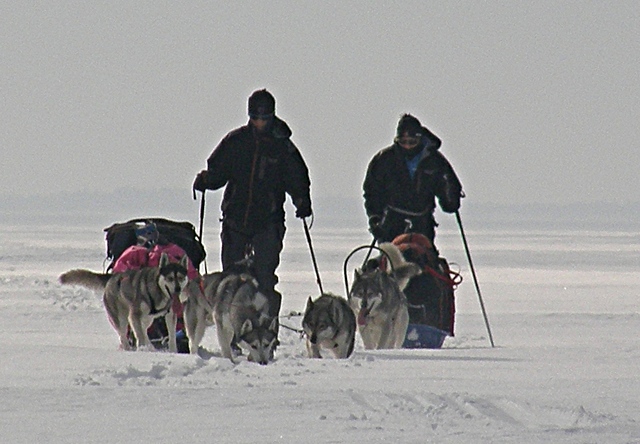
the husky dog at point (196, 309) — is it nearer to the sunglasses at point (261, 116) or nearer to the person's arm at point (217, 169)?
the person's arm at point (217, 169)

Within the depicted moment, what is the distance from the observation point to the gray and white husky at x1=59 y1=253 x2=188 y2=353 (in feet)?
30.2

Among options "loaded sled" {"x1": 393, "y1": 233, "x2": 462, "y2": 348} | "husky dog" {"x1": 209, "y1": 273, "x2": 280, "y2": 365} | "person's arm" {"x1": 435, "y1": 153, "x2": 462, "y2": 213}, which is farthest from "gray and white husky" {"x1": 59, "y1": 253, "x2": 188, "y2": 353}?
"person's arm" {"x1": 435, "y1": 153, "x2": 462, "y2": 213}

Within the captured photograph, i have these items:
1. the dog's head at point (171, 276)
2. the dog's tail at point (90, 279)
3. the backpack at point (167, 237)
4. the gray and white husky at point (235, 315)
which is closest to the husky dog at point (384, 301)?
the gray and white husky at point (235, 315)

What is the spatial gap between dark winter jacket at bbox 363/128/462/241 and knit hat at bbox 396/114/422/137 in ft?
Answer: 0.24

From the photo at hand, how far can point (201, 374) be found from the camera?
6.92 metres

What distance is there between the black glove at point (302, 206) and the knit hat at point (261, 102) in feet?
2.19

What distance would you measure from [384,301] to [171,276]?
1800mm

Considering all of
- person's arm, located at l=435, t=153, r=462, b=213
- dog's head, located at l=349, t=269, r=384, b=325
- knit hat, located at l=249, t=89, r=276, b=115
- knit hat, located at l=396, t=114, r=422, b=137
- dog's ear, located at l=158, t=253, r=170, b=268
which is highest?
knit hat, located at l=249, t=89, r=276, b=115

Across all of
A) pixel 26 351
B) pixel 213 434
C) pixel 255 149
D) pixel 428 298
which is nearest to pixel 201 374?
pixel 26 351

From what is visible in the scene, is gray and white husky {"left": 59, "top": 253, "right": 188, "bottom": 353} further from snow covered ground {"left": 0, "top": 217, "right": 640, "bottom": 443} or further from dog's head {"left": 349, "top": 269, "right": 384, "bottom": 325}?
dog's head {"left": 349, "top": 269, "right": 384, "bottom": 325}

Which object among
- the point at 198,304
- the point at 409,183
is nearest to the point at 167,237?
the point at 198,304

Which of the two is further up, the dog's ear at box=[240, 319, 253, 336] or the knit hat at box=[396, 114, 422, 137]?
the knit hat at box=[396, 114, 422, 137]

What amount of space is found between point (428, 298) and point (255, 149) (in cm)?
202

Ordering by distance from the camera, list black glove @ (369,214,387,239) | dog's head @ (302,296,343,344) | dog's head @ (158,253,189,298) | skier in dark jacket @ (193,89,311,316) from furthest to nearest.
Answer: black glove @ (369,214,387,239) → skier in dark jacket @ (193,89,311,316) → dog's head @ (302,296,343,344) → dog's head @ (158,253,189,298)
